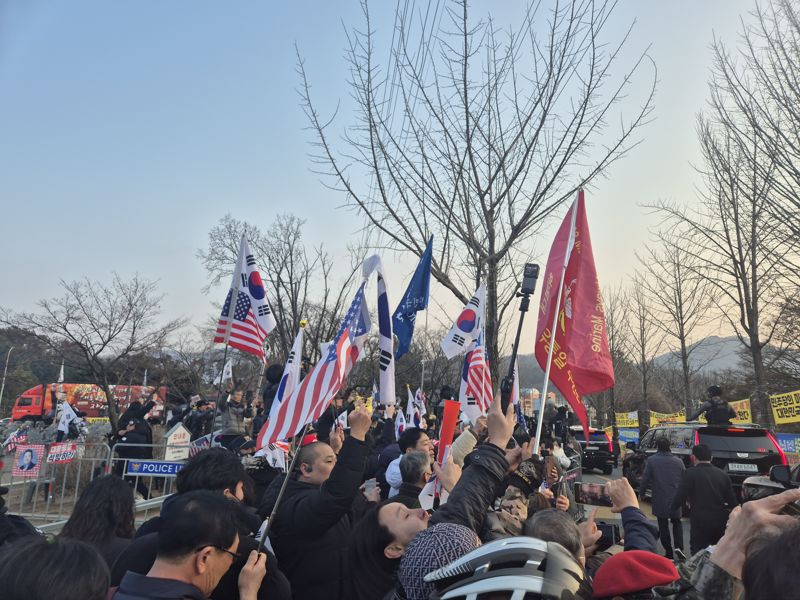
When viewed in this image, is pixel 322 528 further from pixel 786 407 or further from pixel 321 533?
pixel 786 407

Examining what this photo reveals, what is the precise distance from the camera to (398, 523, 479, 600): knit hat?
2066 millimetres

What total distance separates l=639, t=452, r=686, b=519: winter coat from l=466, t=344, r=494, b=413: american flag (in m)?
3.82

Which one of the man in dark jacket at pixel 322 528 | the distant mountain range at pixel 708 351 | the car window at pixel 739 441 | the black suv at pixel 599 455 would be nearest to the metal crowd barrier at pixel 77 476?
the man in dark jacket at pixel 322 528

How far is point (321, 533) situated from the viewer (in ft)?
10.3

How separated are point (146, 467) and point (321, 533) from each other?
Answer: 7298 mm

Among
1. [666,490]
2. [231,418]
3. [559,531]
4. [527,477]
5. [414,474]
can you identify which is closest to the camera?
[559,531]

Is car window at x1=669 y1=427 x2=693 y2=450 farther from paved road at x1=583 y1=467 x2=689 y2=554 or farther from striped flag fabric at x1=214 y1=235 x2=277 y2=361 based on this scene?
striped flag fabric at x1=214 y1=235 x2=277 y2=361

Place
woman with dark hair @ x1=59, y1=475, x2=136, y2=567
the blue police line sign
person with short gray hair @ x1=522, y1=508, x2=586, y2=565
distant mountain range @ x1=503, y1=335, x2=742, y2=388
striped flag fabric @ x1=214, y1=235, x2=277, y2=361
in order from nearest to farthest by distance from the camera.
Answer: person with short gray hair @ x1=522, y1=508, x2=586, y2=565 < woman with dark hair @ x1=59, y1=475, x2=136, y2=567 < striped flag fabric @ x1=214, y1=235, x2=277, y2=361 < the blue police line sign < distant mountain range @ x1=503, y1=335, x2=742, y2=388

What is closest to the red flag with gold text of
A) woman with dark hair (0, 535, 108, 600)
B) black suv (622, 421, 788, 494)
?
woman with dark hair (0, 535, 108, 600)

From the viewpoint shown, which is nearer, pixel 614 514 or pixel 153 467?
pixel 153 467

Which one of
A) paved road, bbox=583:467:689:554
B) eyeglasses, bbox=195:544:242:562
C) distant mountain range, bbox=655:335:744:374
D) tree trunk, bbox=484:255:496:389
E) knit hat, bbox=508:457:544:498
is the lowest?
paved road, bbox=583:467:689:554

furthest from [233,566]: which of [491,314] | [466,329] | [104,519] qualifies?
[491,314]

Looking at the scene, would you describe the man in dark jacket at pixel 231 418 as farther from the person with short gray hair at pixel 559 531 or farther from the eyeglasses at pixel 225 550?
the person with short gray hair at pixel 559 531

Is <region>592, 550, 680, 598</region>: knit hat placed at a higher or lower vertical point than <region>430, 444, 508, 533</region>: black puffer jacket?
lower
